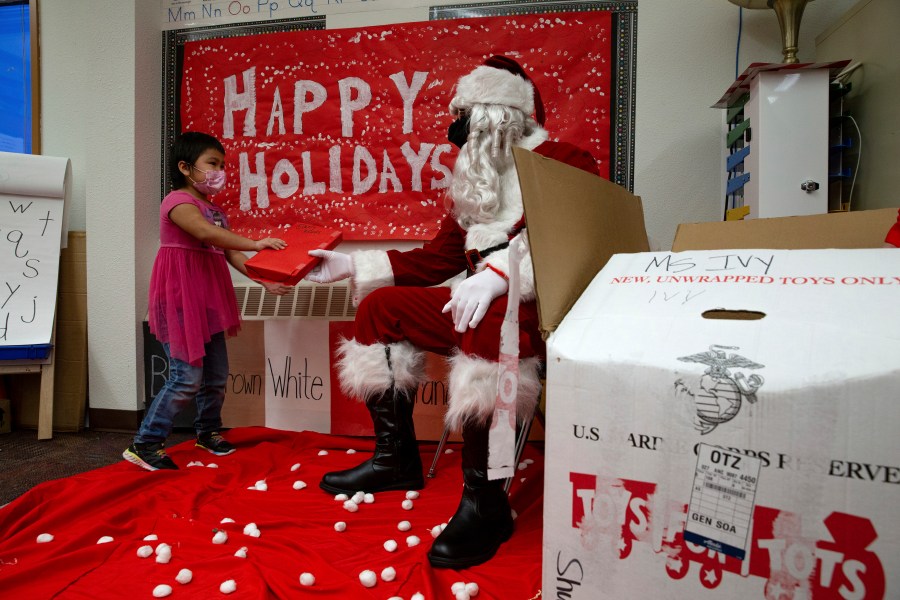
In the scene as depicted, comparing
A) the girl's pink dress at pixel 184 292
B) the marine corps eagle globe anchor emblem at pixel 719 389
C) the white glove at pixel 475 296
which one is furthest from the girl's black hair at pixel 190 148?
A: the marine corps eagle globe anchor emblem at pixel 719 389

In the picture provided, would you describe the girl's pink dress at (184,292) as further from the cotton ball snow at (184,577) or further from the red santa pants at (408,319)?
the cotton ball snow at (184,577)

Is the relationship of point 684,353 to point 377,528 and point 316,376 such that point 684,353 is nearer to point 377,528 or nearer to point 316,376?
point 377,528

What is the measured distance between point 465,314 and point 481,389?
16 centimetres

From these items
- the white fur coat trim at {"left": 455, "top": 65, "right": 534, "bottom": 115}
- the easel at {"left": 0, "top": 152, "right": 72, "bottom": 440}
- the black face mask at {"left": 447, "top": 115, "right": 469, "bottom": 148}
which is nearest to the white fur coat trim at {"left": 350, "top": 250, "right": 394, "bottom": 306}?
the black face mask at {"left": 447, "top": 115, "right": 469, "bottom": 148}

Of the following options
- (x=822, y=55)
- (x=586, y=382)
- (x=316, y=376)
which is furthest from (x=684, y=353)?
(x=822, y=55)

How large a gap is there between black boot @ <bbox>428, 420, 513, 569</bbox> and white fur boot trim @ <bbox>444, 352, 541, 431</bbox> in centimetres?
5

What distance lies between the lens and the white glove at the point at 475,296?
Result: 1.17 metres

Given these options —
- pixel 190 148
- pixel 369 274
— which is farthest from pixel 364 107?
pixel 369 274

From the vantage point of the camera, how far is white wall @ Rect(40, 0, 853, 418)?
6.67 feet

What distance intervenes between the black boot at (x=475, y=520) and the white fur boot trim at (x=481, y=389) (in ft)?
0.16

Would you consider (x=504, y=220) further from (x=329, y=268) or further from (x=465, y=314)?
(x=329, y=268)

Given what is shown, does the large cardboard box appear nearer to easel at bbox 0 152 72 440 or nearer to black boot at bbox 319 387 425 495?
black boot at bbox 319 387 425 495

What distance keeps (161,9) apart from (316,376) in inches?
69.4

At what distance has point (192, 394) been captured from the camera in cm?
180
